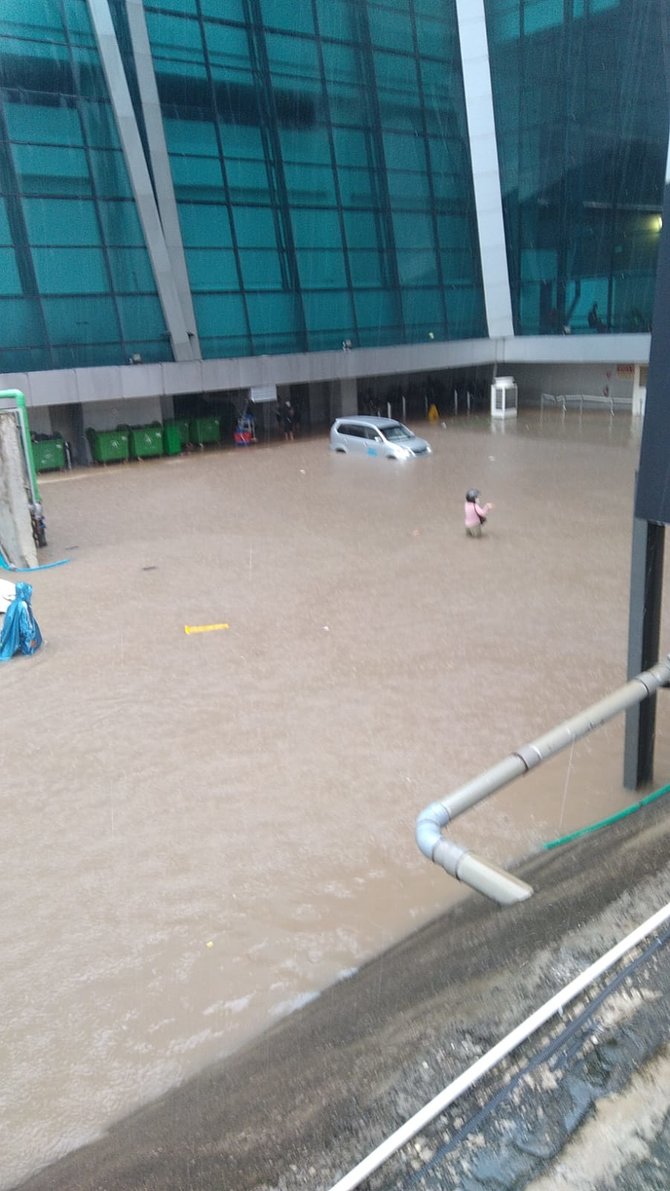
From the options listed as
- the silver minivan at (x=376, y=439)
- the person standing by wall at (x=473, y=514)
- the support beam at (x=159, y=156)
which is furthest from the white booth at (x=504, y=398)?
the person standing by wall at (x=473, y=514)

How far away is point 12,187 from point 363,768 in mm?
23066

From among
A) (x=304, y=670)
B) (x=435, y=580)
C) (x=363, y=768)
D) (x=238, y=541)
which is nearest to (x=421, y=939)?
(x=363, y=768)

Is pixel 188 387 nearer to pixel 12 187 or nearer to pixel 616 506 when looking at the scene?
pixel 12 187

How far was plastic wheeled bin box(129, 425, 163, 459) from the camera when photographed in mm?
27000

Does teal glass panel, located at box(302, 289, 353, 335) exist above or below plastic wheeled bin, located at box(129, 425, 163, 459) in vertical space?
above

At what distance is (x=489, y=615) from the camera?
11.7 meters

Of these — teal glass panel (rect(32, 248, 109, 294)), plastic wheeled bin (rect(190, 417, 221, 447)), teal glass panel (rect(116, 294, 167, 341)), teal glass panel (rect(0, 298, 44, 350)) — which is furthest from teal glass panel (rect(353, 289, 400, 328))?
teal glass panel (rect(0, 298, 44, 350))

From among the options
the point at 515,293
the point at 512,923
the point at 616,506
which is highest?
the point at 515,293

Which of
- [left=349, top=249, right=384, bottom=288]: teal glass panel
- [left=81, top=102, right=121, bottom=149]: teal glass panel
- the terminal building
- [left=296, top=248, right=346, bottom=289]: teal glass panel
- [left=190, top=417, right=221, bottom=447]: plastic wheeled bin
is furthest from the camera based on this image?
[left=349, top=249, right=384, bottom=288]: teal glass panel

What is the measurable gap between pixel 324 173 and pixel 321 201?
0.96 m

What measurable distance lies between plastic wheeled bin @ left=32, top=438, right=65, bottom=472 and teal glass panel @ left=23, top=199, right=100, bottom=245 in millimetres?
5655

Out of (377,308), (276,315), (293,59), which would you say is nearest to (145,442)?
(276,315)

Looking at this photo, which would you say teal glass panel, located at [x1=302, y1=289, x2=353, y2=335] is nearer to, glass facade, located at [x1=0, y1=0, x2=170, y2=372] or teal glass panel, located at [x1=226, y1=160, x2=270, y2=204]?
teal glass panel, located at [x1=226, y1=160, x2=270, y2=204]

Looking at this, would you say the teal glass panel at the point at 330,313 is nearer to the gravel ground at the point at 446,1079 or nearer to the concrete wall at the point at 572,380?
the concrete wall at the point at 572,380
